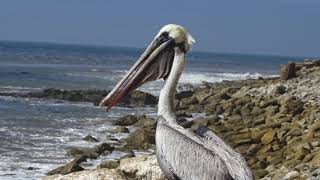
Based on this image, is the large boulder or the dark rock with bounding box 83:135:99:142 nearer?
the large boulder

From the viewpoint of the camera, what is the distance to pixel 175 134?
5.27m

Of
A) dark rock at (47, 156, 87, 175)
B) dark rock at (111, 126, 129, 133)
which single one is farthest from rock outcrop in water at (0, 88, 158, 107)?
dark rock at (47, 156, 87, 175)

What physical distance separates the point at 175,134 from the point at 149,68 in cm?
69

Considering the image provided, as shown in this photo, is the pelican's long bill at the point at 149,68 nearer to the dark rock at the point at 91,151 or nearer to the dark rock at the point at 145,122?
the dark rock at the point at 91,151

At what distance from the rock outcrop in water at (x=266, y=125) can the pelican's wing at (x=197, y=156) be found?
1894 millimetres

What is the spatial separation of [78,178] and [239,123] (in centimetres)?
1202

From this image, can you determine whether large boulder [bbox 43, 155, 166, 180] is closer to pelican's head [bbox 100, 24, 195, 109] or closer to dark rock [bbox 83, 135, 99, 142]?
pelican's head [bbox 100, 24, 195, 109]

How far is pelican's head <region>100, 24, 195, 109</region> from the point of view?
556cm

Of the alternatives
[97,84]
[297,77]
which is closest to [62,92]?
[97,84]

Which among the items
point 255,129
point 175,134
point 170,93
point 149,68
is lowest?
point 255,129

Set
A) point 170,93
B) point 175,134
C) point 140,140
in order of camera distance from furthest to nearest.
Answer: point 140,140 → point 170,93 → point 175,134

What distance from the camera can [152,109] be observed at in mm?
27250

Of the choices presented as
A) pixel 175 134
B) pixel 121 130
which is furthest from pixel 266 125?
pixel 175 134

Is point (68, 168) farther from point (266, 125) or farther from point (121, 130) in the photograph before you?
point (121, 130)
